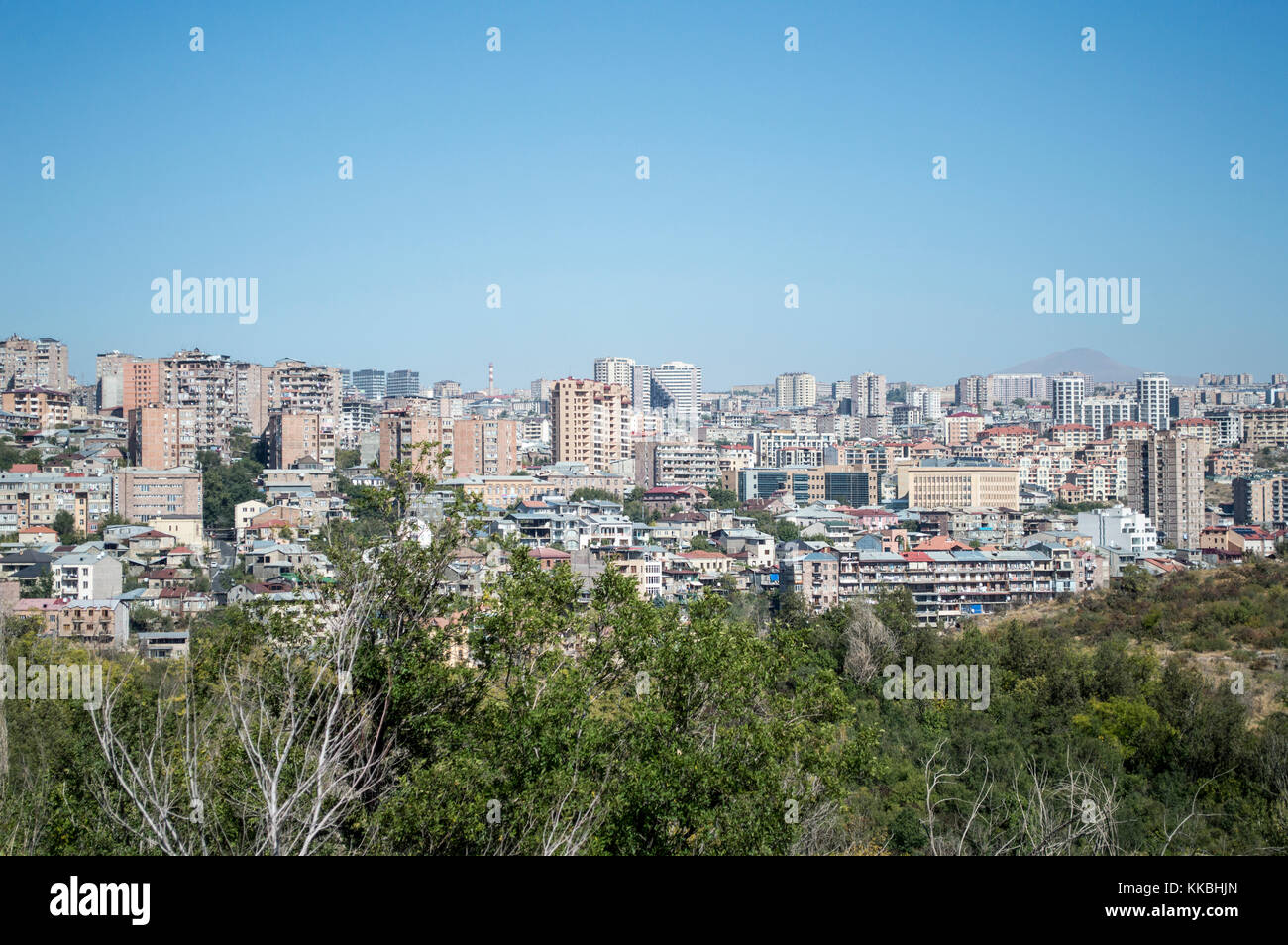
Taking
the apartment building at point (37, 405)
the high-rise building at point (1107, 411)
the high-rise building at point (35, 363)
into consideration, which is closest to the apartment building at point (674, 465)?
the apartment building at point (37, 405)

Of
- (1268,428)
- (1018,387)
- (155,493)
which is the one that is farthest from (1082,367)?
(155,493)

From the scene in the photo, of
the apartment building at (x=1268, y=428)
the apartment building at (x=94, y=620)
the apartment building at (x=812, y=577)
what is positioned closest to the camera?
the apartment building at (x=94, y=620)

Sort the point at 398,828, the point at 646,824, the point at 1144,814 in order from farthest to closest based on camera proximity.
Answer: the point at 1144,814
the point at 646,824
the point at 398,828

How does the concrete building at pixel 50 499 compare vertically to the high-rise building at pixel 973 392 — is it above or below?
below

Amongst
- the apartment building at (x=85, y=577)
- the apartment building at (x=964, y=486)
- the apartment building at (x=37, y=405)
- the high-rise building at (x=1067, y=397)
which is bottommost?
the apartment building at (x=85, y=577)

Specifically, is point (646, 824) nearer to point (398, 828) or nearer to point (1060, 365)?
point (398, 828)

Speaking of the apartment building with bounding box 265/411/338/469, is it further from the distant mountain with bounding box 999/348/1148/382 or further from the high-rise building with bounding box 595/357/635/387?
the distant mountain with bounding box 999/348/1148/382

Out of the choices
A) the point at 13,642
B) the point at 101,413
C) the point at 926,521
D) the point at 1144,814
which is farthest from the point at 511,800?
the point at 101,413

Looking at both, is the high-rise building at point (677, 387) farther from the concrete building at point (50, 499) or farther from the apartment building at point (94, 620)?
the apartment building at point (94, 620)
